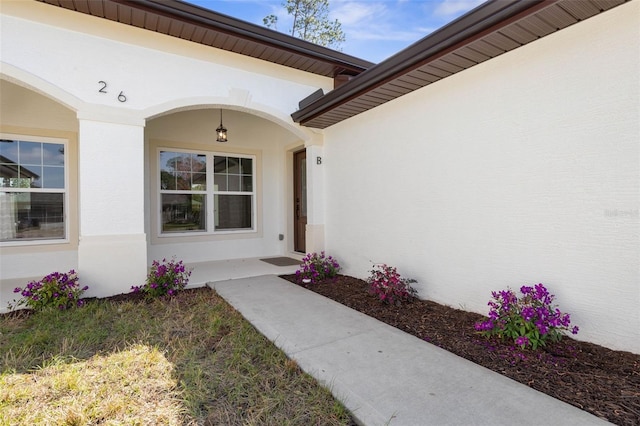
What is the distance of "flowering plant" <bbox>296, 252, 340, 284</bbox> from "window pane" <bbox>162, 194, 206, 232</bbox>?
9.47ft

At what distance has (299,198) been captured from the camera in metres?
7.91

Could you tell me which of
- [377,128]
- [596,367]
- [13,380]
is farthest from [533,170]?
[13,380]

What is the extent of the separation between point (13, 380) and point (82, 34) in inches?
168

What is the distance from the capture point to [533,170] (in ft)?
10.7

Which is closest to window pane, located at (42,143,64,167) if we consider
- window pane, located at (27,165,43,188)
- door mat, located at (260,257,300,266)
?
window pane, located at (27,165,43,188)

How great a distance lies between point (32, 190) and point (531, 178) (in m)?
7.51

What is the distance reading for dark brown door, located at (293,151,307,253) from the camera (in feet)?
25.5

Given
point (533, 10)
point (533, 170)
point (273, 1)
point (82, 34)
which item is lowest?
point (533, 170)

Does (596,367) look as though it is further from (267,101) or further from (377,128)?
(267,101)

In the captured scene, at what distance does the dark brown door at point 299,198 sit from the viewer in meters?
7.77

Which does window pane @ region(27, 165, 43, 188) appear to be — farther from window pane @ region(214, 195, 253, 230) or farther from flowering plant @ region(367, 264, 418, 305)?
flowering plant @ region(367, 264, 418, 305)

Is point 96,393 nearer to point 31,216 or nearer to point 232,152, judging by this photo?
point 31,216

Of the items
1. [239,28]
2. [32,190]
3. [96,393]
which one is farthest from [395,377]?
[32,190]

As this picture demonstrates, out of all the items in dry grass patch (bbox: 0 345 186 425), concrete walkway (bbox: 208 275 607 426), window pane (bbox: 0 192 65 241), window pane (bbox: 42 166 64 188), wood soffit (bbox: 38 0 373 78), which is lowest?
dry grass patch (bbox: 0 345 186 425)
